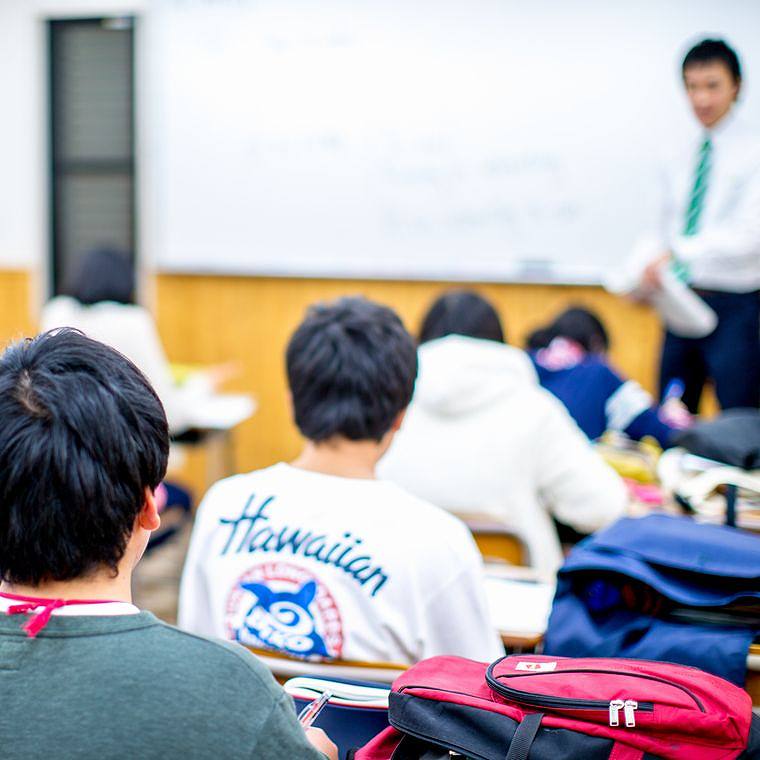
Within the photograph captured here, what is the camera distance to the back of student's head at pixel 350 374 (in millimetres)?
1633

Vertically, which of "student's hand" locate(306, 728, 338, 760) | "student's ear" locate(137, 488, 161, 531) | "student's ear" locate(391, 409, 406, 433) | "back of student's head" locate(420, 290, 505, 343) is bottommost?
"student's hand" locate(306, 728, 338, 760)

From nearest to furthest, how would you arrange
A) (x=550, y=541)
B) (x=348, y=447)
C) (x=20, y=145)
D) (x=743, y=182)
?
(x=348, y=447)
(x=550, y=541)
(x=743, y=182)
(x=20, y=145)

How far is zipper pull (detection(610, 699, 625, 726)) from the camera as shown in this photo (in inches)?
Answer: 38.0

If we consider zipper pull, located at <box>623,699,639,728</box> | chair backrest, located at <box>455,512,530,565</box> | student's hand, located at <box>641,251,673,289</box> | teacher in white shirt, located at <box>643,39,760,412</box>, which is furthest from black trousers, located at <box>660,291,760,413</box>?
zipper pull, located at <box>623,699,639,728</box>

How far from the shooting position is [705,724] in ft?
3.15

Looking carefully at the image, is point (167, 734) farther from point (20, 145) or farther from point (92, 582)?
point (20, 145)

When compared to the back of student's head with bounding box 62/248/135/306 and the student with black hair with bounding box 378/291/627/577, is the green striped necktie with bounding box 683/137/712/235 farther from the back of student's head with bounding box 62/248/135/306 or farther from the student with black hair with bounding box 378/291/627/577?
the back of student's head with bounding box 62/248/135/306

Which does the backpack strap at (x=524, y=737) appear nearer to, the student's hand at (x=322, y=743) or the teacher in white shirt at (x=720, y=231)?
the student's hand at (x=322, y=743)

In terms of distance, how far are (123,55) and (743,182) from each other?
3.01 meters

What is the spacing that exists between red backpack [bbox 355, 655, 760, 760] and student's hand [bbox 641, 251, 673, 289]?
2.14 m

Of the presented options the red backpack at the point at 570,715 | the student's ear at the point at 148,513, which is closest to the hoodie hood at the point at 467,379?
the red backpack at the point at 570,715

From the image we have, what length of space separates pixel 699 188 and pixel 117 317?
2.02 metres

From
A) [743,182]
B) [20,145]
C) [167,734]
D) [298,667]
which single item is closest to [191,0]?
[20,145]

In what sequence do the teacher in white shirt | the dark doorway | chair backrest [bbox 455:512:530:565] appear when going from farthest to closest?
1. the dark doorway
2. the teacher in white shirt
3. chair backrest [bbox 455:512:530:565]
